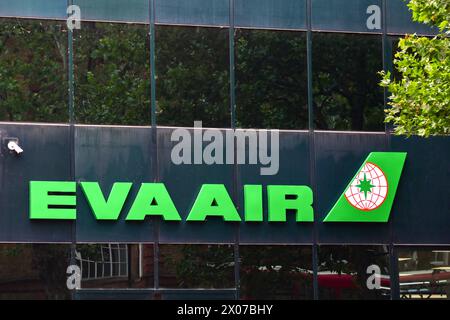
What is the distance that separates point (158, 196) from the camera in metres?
21.4

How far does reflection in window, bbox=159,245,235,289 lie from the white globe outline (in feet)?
8.18

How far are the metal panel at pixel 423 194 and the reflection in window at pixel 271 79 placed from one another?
6.84 ft

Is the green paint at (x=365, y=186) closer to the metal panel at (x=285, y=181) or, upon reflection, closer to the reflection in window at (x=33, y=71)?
the metal panel at (x=285, y=181)

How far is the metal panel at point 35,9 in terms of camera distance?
21.1 meters

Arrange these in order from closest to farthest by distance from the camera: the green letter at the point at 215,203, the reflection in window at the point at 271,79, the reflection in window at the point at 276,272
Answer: the green letter at the point at 215,203 < the reflection in window at the point at 276,272 < the reflection in window at the point at 271,79

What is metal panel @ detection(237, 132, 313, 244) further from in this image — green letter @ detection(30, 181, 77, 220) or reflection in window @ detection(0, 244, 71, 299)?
reflection in window @ detection(0, 244, 71, 299)

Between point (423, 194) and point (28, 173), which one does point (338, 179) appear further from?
point (28, 173)

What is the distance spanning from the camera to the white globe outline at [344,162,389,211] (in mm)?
22234

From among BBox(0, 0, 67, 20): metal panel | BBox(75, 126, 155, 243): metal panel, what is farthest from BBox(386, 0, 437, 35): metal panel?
BBox(0, 0, 67, 20): metal panel

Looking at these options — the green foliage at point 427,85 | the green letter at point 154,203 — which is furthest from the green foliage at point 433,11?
the green letter at point 154,203

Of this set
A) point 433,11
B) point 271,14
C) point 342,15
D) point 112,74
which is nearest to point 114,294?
point 112,74

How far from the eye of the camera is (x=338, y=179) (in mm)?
22266
